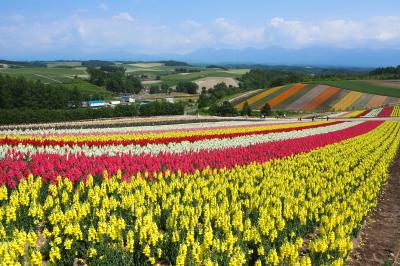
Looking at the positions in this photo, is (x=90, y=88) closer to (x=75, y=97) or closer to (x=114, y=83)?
(x=114, y=83)

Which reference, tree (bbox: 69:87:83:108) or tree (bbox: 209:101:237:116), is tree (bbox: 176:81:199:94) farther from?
tree (bbox: 209:101:237:116)

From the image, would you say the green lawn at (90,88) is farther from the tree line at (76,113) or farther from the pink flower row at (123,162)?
the pink flower row at (123,162)

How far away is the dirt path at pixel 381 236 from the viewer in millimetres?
11031

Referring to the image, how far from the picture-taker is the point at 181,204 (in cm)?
1178

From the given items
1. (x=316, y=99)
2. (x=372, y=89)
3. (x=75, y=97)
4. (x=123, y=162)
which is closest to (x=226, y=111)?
(x=316, y=99)

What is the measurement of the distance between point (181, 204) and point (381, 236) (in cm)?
623

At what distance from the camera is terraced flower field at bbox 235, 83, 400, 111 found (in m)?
89.9

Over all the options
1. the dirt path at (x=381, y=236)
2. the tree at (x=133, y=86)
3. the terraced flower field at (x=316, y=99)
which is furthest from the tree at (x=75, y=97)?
the dirt path at (x=381, y=236)

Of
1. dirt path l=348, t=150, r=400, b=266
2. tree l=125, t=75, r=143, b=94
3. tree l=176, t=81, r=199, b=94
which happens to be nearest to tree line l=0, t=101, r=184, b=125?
dirt path l=348, t=150, r=400, b=266

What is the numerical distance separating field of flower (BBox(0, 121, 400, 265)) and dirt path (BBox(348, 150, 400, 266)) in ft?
1.36

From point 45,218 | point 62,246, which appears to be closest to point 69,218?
point 62,246

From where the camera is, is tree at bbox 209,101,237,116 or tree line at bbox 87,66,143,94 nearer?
tree at bbox 209,101,237,116

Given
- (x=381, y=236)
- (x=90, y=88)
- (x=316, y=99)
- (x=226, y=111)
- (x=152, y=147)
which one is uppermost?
(x=152, y=147)

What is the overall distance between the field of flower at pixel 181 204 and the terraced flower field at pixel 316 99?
226 feet
